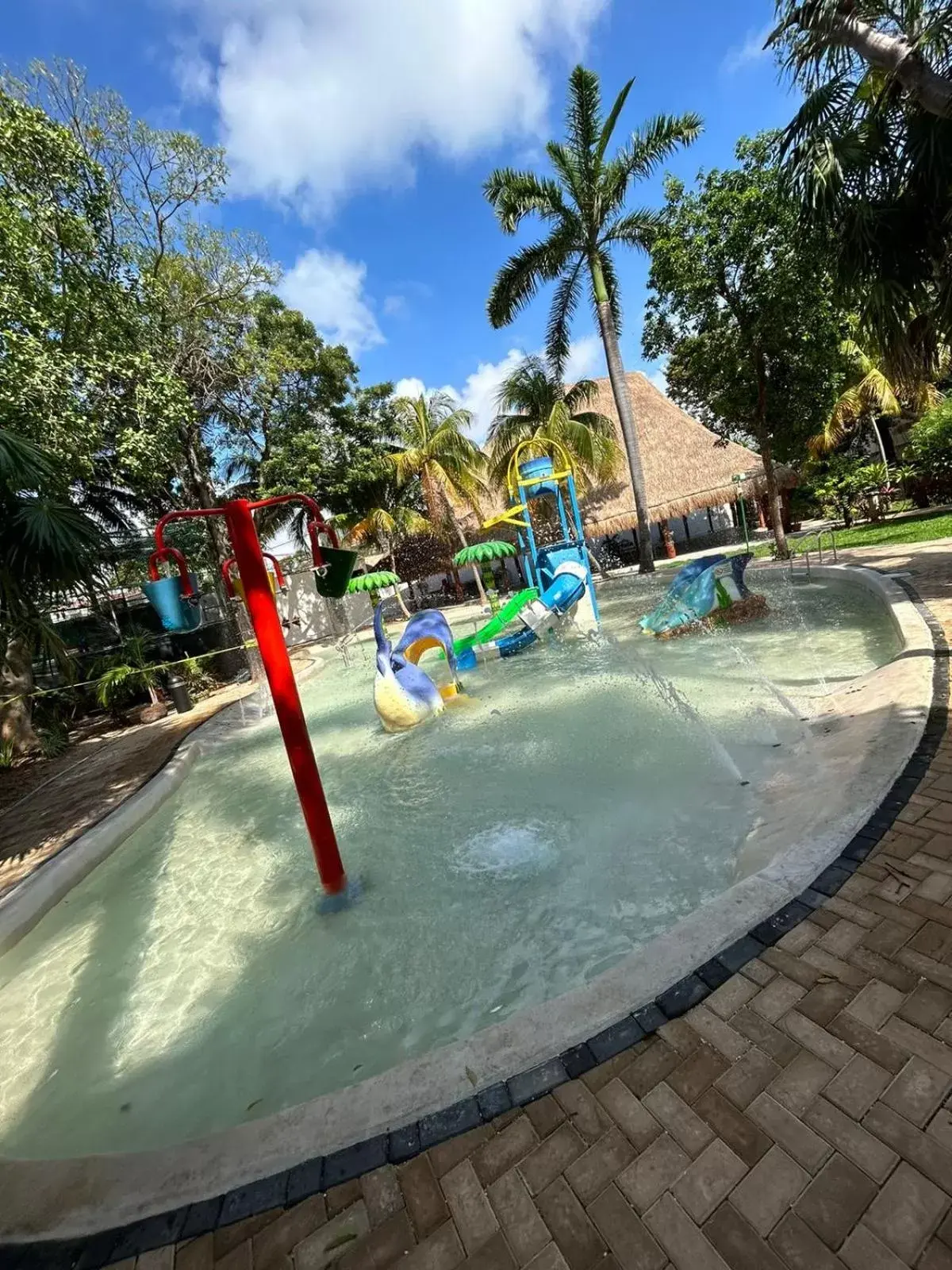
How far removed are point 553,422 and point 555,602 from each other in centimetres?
1161

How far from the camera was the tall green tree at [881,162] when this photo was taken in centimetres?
625

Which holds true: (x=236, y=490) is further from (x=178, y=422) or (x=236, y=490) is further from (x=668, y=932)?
(x=668, y=932)

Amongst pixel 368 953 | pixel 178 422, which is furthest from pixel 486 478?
pixel 368 953

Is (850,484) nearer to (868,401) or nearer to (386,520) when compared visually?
(868,401)

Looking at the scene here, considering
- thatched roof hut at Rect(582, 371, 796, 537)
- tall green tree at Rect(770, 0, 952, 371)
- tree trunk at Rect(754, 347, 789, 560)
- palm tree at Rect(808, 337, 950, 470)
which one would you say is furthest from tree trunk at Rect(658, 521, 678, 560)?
tall green tree at Rect(770, 0, 952, 371)

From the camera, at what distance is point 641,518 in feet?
61.2

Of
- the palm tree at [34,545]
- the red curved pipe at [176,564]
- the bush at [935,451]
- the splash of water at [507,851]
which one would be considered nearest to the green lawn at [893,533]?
the bush at [935,451]

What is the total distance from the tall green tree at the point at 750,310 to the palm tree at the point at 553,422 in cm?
734

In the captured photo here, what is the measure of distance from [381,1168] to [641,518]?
18.5 m

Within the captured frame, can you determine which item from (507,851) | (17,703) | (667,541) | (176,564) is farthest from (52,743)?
(667,541)

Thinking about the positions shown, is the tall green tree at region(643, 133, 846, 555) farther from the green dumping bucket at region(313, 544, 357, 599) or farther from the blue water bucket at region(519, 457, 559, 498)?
the green dumping bucket at region(313, 544, 357, 599)

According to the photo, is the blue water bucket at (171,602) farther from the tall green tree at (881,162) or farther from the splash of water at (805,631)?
the tall green tree at (881,162)

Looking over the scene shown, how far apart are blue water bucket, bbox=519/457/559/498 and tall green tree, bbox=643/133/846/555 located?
4.09m

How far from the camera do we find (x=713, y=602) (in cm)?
999
